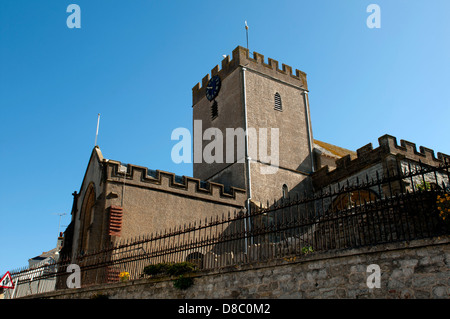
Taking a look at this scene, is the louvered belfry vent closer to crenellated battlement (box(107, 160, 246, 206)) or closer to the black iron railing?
crenellated battlement (box(107, 160, 246, 206))

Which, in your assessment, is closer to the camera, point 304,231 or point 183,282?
point 304,231

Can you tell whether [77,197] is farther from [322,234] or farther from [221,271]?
[322,234]

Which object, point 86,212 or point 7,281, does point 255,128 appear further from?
point 7,281

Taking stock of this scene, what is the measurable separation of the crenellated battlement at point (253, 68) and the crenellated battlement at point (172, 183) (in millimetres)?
8853

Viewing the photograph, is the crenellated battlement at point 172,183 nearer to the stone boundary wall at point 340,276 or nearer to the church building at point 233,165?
the church building at point 233,165

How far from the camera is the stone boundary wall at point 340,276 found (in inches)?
278

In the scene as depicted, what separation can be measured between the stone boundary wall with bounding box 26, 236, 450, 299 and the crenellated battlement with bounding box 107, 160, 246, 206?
9.79 meters

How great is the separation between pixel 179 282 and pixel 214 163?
1757 cm

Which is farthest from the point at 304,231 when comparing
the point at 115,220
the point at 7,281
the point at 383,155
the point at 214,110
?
the point at 214,110

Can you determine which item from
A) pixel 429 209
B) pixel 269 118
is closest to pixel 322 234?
pixel 429 209

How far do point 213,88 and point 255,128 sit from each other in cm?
520

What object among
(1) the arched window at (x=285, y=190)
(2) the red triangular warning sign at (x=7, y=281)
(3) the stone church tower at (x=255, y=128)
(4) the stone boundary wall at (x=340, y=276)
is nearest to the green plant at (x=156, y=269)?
(4) the stone boundary wall at (x=340, y=276)

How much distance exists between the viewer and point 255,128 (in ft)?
87.0

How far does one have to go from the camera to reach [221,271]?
10.0 m
